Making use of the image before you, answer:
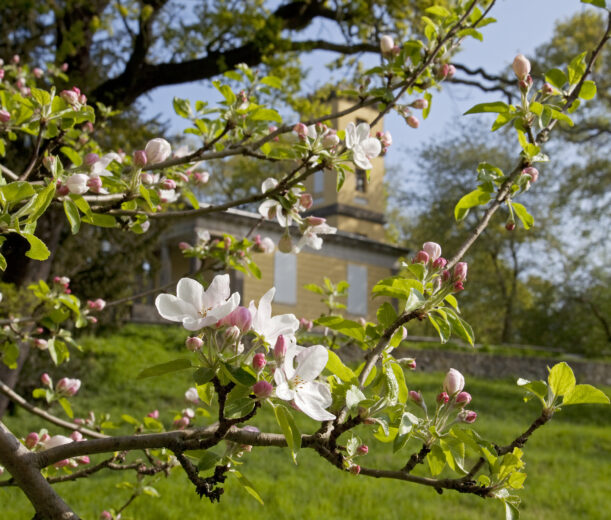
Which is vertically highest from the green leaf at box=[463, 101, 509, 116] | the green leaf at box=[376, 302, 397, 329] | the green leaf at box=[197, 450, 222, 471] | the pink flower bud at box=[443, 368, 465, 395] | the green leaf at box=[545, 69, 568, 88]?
the green leaf at box=[545, 69, 568, 88]

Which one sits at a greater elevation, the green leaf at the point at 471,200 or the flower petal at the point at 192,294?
the green leaf at the point at 471,200

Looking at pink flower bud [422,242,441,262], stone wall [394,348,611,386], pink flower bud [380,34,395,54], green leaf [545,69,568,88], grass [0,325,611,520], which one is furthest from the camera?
stone wall [394,348,611,386]

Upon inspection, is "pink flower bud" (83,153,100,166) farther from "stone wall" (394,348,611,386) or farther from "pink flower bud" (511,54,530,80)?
"stone wall" (394,348,611,386)

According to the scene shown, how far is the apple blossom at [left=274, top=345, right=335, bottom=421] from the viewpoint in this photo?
2.67ft

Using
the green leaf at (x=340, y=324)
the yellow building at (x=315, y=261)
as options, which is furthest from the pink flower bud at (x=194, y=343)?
the yellow building at (x=315, y=261)

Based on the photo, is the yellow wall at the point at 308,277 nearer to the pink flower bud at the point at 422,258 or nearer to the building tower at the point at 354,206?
the building tower at the point at 354,206

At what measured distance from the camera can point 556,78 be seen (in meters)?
1.42

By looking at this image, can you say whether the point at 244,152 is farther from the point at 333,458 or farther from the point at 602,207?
the point at 602,207

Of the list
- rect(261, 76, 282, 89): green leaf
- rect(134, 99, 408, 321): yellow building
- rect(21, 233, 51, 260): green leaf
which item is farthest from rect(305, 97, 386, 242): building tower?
rect(21, 233, 51, 260): green leaf

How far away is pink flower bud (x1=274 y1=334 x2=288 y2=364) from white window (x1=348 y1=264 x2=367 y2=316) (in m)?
14.6

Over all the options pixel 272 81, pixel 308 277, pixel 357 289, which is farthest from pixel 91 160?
pixel 357 289

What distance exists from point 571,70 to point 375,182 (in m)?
18.3

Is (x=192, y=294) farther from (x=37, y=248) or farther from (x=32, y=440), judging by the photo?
(x=32, y=440)

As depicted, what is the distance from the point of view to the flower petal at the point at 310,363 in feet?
2.74
